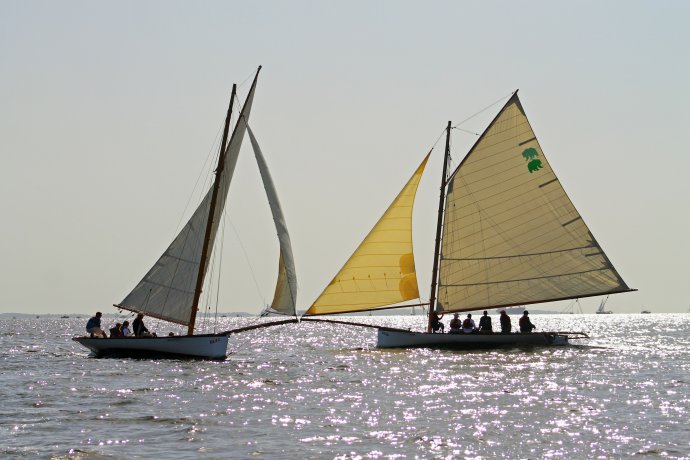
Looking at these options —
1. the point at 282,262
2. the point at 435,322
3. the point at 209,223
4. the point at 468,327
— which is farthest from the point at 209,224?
the point at 468,327

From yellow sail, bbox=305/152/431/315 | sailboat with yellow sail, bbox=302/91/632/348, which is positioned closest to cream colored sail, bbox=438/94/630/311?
sailboat with yellow sail, bbox=302/91/632/348

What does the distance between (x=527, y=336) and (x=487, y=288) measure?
3.55 meters

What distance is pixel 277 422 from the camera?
1077 inches

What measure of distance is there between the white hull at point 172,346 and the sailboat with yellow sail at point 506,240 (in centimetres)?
907

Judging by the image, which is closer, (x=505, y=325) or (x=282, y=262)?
(x=282, y=262)

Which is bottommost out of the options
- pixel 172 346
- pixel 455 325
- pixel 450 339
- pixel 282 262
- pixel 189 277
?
pixel 172 346

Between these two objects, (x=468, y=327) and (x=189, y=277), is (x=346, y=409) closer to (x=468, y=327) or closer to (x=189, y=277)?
(x=189, y=277)

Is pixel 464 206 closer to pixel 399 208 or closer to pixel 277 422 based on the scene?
pixel 399 208

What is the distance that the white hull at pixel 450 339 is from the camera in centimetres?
5388

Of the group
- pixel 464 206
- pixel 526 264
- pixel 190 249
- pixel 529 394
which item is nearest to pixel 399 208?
pixel 464 206

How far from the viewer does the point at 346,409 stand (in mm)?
30281

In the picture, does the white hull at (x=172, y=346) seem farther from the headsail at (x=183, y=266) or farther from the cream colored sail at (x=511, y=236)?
the cream colored sail at (x=511, y=236)

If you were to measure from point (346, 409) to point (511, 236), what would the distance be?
84.5 ft

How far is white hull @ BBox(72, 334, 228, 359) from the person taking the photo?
45719mm
